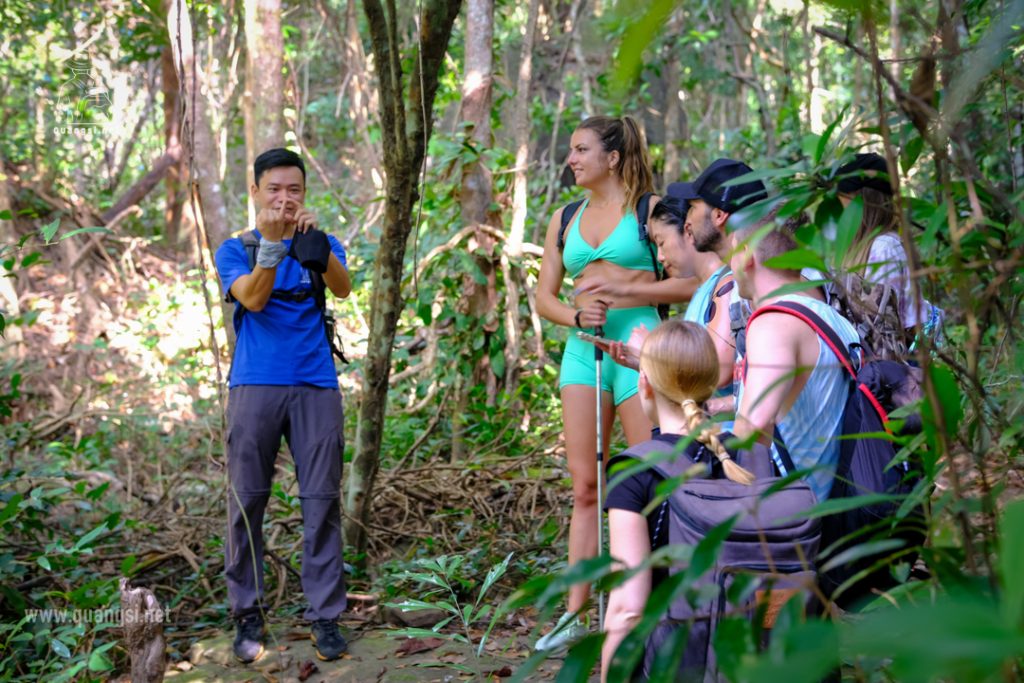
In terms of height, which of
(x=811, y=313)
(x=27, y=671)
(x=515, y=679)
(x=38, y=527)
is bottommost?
(x=27, y=671)

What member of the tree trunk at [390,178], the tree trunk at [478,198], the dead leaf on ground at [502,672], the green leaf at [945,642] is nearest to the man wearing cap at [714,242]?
the tree trunk at [390,178]

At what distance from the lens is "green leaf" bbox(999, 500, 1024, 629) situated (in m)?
0.70

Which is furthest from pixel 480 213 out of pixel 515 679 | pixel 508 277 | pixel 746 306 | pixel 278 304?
pixel 515 679

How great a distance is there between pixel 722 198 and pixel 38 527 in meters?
3.40

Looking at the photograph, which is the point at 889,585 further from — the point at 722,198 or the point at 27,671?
the point at 27,671

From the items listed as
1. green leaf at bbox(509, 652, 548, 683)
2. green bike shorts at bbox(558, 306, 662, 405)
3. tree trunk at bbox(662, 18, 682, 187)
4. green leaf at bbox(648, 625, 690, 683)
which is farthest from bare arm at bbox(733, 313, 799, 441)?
tree trunk at bbox(662, 18, 682, 187)

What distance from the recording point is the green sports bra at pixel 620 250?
153 inches

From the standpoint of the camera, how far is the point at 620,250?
3.88 m

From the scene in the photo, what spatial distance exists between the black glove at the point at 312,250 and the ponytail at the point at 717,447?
2.12m

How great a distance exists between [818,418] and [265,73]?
715 cm

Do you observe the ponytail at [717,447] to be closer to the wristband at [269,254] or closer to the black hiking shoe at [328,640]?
the wristband at [269,254]

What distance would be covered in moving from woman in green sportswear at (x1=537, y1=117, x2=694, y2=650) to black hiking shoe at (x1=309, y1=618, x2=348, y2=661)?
944 mm

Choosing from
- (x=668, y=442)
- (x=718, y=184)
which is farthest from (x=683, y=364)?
(x=718, y=184)

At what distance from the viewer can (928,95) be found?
1.18 metres
